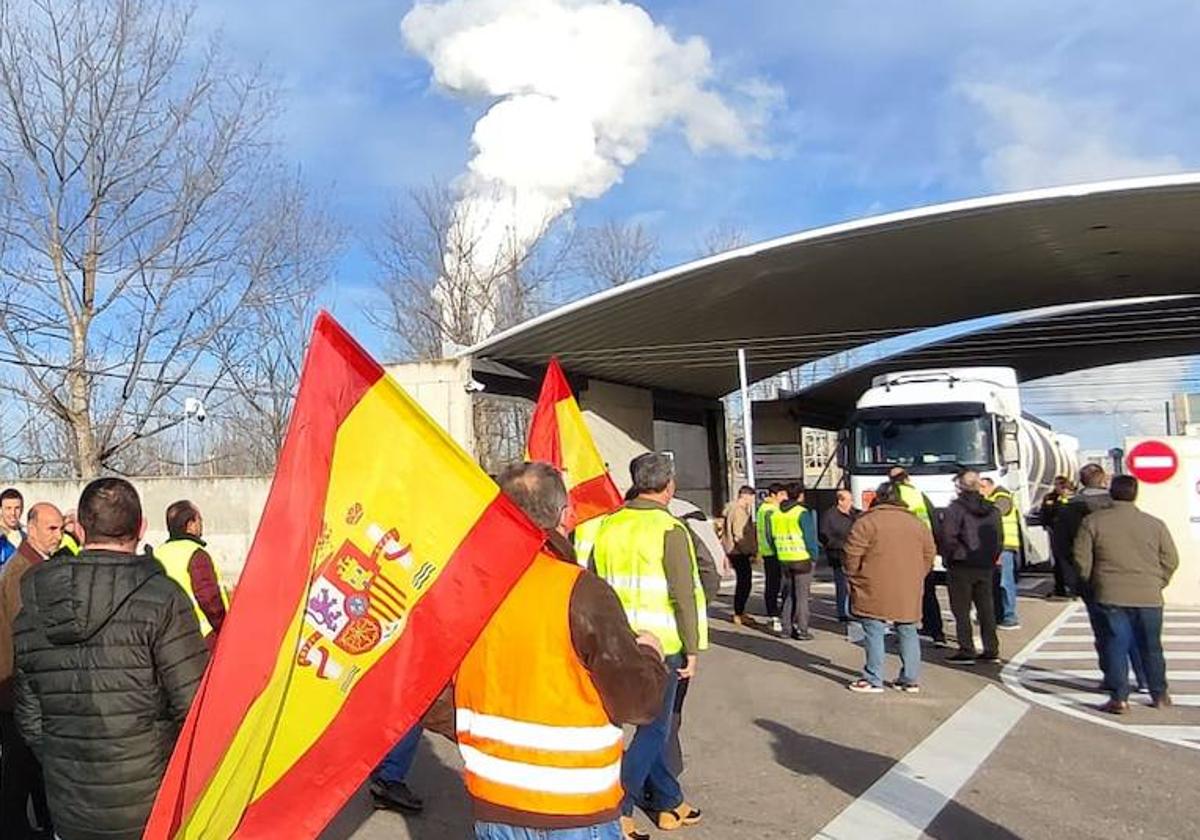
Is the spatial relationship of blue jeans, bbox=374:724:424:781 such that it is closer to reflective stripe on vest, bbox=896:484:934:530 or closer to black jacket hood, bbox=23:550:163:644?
black jacket hood, bbox=23:550:163:644

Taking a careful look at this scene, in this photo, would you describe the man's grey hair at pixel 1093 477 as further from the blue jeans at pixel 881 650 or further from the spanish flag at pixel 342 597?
the spanish flag at pixel 342 597

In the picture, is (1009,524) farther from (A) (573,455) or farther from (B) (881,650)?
(A) (573,455)

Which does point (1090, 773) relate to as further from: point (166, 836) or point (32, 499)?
point (32, 499)

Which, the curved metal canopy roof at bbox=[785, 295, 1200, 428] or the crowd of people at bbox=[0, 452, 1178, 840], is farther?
the curved metal canopy roof at bbox=[785, 295, 1200, 428]

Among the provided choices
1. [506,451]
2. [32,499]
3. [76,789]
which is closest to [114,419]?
[32,499]

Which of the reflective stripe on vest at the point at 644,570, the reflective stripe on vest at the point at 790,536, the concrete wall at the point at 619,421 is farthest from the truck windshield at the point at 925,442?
the reflective stripe on vest at the point at 644,570

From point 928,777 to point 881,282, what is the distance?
63.5 ft

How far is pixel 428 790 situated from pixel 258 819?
417 cm

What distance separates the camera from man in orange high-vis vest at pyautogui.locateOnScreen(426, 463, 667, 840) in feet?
9.65

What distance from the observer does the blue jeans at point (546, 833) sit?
3004mm

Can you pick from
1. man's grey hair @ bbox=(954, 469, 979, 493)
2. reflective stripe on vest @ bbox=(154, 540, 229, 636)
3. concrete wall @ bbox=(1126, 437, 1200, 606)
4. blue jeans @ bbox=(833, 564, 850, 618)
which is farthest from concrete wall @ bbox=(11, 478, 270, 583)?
reflective stripe on vest @ bbox=(154, 540, 229, 636)

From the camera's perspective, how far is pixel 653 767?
230 inches

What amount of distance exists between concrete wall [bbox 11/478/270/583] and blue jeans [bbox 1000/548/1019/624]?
14.8 metres

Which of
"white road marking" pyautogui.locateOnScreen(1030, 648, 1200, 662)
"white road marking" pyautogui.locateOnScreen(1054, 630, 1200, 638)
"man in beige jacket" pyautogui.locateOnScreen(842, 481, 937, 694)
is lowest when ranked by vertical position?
"white road marking" pyautogui.locateOnScreen(1054, 630, 1200, 638)
